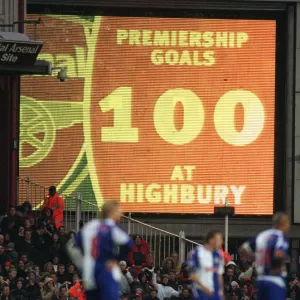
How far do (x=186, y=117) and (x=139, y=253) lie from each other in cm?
802

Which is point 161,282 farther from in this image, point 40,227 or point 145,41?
point 145,41

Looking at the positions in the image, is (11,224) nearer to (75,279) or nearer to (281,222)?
(75,279)

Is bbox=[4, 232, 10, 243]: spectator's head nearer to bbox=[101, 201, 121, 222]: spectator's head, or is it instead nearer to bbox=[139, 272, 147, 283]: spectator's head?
bbox=[139, 272, 147, 283]: spectator's head

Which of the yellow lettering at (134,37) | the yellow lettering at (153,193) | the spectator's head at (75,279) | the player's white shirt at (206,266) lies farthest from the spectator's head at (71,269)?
the yellow lettering at (134,37)

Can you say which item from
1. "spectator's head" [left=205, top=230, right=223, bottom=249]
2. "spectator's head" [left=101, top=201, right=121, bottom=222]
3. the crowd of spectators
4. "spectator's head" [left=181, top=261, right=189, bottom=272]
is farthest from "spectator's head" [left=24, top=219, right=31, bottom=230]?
"spectator's head" [left=101, top=201, right=121, bottom=222]

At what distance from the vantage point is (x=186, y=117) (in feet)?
131

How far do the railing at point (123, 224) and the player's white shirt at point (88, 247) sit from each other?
14.7 m

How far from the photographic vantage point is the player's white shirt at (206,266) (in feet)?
71.2

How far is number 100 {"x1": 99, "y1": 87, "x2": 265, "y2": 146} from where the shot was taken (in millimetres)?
39719

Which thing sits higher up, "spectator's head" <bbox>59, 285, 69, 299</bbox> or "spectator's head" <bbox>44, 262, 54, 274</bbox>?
"spectator's head" <bbox>44, 262, 54, 274</bbox>

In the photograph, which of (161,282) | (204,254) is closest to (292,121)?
(161,282)

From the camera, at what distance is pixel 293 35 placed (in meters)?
39.6

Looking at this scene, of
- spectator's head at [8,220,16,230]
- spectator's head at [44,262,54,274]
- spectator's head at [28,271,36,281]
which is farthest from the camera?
spectator's head at [8,220,16,230]

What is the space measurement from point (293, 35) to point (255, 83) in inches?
65.4
